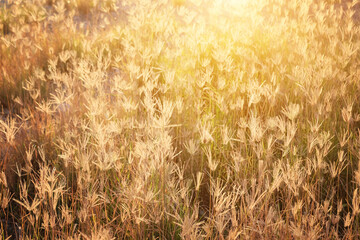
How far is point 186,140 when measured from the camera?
6.26 feet

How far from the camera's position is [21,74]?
3113 millimetres

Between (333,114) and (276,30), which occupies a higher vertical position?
(276,30)

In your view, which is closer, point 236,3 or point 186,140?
point 186,140

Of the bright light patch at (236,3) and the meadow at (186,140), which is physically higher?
the bright light patch at (236,3)

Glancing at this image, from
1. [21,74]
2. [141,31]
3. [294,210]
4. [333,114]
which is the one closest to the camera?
[294,210]

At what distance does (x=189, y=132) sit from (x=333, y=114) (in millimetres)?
1134

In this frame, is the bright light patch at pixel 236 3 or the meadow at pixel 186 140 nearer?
the meadow at pixel 186 140

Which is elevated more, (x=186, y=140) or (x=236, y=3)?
(x=236, y=3)

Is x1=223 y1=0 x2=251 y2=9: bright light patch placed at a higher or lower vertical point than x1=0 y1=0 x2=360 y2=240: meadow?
higher

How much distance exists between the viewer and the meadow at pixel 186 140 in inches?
46.3

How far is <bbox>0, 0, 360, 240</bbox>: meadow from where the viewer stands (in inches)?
46.3

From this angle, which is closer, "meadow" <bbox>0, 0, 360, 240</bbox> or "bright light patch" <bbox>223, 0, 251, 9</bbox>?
"meadow" <bbox>0, 0, 360, 240</bbox>

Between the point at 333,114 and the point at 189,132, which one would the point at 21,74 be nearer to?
the point at 189,132

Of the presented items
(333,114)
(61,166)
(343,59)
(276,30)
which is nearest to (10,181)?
(61,166)
